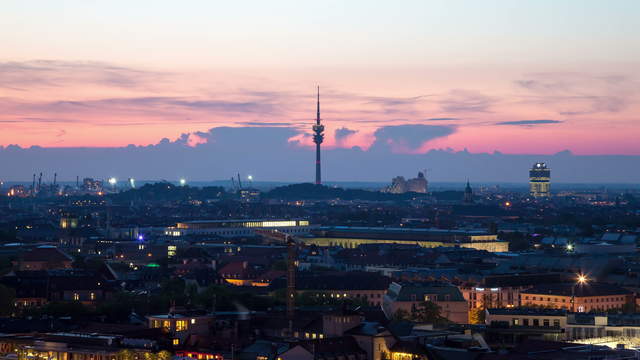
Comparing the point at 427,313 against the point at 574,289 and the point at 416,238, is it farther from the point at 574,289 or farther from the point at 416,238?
the point at 416,238

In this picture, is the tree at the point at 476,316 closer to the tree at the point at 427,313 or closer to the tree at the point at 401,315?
the tree at the point at 427,313

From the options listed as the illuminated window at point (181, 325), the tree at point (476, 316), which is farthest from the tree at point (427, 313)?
the illuminated window at point (181, 325)

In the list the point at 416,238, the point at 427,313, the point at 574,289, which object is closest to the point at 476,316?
the point at 427,313

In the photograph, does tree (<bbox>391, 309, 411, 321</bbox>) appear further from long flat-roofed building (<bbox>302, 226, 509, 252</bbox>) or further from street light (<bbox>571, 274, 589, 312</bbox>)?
long flat-roofed building (<bbox>302, 226, 509, 252</bbox>)

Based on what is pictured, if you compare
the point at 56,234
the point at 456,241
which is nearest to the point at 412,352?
the point at 456,241

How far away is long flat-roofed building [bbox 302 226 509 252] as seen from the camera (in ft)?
584

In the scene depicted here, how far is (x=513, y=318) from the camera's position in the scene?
84.2 metres

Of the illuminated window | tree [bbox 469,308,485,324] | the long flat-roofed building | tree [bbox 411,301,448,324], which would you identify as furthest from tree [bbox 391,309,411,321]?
the long flat-roofed building

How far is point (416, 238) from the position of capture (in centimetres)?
18475

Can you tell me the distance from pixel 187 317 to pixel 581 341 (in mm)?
20477

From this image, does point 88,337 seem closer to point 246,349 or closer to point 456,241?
point 246,349

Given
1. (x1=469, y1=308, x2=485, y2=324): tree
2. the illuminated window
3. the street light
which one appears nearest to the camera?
the illuminated window

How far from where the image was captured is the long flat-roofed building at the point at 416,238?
17812cm

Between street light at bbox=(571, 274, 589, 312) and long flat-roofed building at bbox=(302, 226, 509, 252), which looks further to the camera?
long flat-roofed building at bbox=(302, 226, 509, 252)
